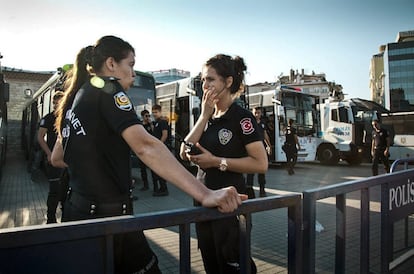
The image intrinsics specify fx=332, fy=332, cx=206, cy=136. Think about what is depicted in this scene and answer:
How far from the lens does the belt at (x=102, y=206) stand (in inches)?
61.4

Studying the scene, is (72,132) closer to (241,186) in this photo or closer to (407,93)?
(241,186)

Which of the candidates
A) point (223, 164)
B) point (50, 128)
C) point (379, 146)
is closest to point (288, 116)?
point (379, 146)

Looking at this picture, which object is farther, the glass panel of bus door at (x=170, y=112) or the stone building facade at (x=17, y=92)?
the stone building facade at (x=17, y=92)

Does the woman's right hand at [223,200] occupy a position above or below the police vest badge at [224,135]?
below

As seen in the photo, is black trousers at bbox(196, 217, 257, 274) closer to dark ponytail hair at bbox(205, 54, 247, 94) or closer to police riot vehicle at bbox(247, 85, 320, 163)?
dark ponytail hair at bbox(205, 54, 247, 94)

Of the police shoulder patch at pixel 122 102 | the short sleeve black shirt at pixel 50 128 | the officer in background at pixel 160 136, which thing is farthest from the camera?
the officer in background at pixel 160 136

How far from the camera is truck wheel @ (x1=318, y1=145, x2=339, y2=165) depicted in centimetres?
1553

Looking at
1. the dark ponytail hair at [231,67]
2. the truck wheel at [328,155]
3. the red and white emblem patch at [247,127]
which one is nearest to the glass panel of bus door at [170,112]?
the truck wheel at [328,155]

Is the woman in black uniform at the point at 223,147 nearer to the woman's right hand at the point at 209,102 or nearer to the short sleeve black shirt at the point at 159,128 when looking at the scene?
the woman's right hand at the point at 209,102

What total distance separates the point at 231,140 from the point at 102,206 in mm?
953

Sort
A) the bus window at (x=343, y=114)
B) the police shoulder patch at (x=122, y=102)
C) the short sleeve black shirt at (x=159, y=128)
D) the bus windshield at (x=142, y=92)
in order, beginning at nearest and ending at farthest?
1. the police shoulder patch at (x=122, y=102)
2. the short sleeve black shirt at (x=159, y=128)
3. the bus windshield at (x=142, y=92)
4. the bus window at (x=343, y=114)

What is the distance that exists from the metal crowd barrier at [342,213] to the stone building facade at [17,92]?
72.5ft

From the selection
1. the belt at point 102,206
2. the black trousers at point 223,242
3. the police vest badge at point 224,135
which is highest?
the police vest badge at point 224,135

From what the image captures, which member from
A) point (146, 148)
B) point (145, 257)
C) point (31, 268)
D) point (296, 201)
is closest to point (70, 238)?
point (31, 268)
